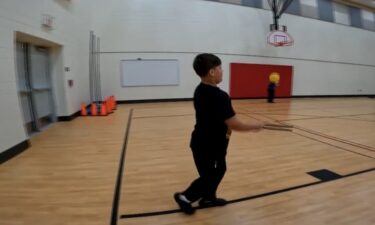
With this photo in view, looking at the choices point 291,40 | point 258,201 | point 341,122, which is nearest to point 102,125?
point 258,201

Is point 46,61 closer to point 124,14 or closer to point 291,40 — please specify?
point 124,14

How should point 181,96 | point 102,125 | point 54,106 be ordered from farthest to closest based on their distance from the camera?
point 181,96
point 54,106
point 102,125

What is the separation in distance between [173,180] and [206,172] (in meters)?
1.00

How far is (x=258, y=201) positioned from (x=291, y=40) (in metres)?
12.2

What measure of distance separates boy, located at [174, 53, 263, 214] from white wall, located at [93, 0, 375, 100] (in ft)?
32.0

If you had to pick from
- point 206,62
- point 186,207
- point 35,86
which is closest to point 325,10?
point 35,86

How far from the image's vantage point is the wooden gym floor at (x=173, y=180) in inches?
88.0

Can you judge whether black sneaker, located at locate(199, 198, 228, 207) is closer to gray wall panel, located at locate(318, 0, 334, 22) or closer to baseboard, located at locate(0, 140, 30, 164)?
baseboard, located at locate(0, 140, 30, 164)

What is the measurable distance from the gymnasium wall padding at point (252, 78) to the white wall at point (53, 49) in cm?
696

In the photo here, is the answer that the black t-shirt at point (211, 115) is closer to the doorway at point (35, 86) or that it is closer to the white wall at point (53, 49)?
the white wall at point (53, 49)

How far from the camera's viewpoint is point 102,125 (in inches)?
252

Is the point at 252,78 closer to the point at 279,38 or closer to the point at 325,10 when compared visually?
the point at 279,38

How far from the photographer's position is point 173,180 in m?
3.04

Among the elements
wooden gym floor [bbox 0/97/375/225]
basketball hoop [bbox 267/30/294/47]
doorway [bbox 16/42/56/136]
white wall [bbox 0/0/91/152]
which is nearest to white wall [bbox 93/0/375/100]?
basketball hoop [bbox 267/30/294/47]
